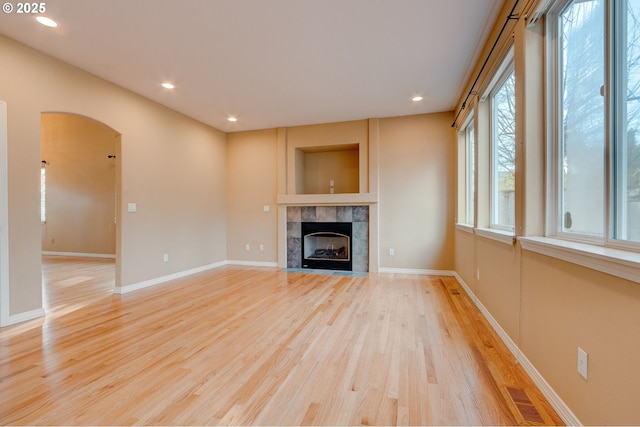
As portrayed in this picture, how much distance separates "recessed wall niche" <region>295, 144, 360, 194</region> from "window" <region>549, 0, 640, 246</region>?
3595mm

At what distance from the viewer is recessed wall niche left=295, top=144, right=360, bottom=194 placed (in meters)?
5.32

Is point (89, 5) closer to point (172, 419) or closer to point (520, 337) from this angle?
point (172, 419)

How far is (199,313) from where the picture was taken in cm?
280

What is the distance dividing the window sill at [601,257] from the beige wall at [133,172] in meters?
4.12

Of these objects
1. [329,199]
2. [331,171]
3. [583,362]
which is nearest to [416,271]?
[329,199]

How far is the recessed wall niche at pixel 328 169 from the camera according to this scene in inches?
210

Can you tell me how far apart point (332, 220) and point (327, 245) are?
0.66m

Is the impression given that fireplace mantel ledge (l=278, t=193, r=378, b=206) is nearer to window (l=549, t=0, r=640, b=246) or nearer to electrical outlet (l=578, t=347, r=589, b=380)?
window (l=549, t=0, r=640, b=246)

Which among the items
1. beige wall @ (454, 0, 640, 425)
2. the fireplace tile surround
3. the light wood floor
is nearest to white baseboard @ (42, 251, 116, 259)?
the light wood floor

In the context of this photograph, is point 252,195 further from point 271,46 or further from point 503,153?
point 503,153

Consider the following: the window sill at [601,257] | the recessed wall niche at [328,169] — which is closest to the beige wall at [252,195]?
the recessed wall niche at [328,169]

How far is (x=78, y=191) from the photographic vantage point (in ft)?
20.9

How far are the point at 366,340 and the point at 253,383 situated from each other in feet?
3.09

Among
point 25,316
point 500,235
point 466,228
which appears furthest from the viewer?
point 466,228
